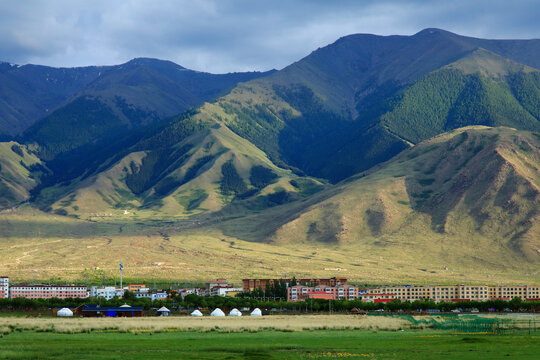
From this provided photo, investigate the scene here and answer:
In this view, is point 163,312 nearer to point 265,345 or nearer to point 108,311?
point 108,311

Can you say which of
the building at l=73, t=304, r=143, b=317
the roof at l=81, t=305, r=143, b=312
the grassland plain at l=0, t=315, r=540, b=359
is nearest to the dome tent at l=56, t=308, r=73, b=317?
the building at l=73, t=304, r=143, b=317

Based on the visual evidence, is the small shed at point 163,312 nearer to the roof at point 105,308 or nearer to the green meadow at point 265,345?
the roof at point 105,308

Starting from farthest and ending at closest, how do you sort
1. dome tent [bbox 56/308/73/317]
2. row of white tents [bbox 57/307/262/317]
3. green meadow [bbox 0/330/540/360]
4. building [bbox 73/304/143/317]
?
building [bbox 73/304/143/317], row of white tents [bbox 57/307/262/317], dome tent [bbox 56/308/73/317], green meadow [bbox 0/330/540/360]

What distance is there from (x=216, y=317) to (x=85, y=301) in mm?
49431

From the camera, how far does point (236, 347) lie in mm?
84438

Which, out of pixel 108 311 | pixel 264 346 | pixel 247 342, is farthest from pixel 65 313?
pixel 264 346

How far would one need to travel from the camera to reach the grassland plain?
7675cm

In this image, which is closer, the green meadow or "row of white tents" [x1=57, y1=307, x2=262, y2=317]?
the green meadow

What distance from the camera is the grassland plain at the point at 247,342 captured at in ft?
252

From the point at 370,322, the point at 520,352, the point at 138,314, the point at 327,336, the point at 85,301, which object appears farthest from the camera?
the point at 85,301

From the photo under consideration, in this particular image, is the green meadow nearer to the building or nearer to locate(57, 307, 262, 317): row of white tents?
locate(57, 307, 262, 317): row of white tents

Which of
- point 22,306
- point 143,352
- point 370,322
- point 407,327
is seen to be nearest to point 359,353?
point 143,352

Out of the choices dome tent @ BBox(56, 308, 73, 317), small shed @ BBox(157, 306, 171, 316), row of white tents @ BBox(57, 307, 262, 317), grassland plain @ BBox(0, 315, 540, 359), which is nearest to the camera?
grassland plain @ BBox(0, 315, 540, 359)

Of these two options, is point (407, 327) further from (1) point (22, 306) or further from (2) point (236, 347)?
(1) point (22, 306)
